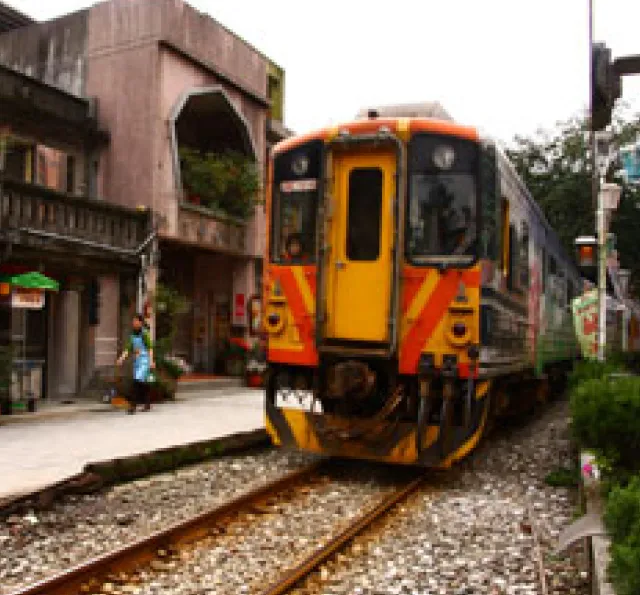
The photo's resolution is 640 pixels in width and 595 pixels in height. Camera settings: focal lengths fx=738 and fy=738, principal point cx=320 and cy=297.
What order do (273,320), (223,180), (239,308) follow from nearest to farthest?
(273,320) < (223,180) < (239,308)

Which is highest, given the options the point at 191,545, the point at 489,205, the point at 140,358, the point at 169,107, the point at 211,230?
the point at 169,107

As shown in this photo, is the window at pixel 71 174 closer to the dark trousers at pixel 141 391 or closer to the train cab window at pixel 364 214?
the dark trousers at pixel 141 391

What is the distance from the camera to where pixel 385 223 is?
749 cm

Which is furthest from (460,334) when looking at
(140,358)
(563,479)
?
(140,358)

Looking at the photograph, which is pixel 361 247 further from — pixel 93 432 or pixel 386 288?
pixel 93 432

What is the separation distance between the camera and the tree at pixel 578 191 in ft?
81.4

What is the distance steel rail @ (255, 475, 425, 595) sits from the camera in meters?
4.43

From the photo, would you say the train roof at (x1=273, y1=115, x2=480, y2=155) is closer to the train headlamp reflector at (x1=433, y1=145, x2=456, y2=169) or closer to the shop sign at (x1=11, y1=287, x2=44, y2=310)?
the train headlamp reflector at (x1=433, y1=145, x2=456, y2=169)

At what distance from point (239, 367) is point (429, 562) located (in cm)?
1414

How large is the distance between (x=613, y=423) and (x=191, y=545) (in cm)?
348

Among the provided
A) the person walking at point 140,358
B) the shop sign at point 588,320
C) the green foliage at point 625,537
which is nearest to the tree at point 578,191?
the shop sign at point 588,320

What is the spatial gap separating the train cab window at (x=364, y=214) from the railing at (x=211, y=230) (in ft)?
29.2

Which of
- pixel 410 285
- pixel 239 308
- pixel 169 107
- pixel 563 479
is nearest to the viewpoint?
pixel 410 285

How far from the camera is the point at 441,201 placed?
747 centimetres
